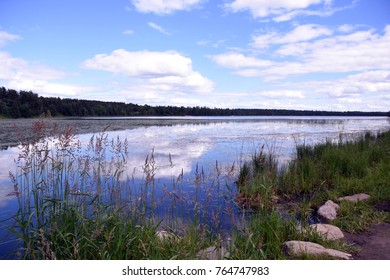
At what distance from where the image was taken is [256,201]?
6.89m

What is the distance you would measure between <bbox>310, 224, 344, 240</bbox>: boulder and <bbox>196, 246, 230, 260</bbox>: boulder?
1587 millimetres

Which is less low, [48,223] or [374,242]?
[48,223]

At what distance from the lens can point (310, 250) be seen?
3883 mm

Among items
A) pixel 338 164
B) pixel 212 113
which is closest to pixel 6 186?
pixel 338 164

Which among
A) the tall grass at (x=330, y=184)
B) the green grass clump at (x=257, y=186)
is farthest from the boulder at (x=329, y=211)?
the green grass clump at (x=257, y=186)

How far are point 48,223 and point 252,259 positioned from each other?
2708 millimetres

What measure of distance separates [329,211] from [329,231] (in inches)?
49.7

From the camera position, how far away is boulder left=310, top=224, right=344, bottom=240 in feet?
14.8

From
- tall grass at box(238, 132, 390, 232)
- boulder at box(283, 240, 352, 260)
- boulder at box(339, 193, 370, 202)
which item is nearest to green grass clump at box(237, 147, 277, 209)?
tall grass at box(238, 132, 390, 232)

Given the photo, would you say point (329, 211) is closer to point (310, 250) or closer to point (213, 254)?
point (310, 250)

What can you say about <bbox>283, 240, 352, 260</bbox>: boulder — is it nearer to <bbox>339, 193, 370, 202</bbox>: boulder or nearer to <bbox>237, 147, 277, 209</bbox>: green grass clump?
<bbox>237, 147, 277, 209</bbox>: green grass clump

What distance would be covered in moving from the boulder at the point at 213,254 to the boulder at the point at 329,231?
1.59 m

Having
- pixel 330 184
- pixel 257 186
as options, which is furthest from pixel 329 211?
pixel 330 184
